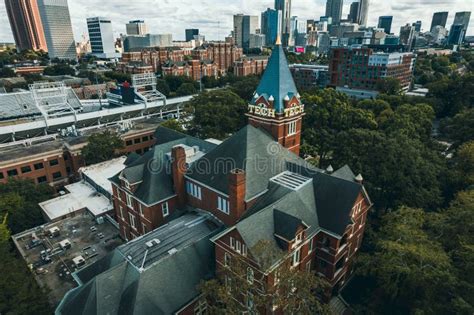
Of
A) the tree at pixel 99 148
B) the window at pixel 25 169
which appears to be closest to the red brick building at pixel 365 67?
the tree at pixel 99 148

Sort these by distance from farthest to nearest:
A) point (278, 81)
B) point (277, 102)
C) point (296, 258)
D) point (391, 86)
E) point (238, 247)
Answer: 1. point (391, 86)
2. point (278, 81)
3. point (277, 102)
4. point (296, 258)
5. point (238, 247)

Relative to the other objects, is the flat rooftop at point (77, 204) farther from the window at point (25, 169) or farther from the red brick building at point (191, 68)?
the red brick building at point (191, 68)

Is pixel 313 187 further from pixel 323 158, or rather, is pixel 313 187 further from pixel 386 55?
pixel 386 55

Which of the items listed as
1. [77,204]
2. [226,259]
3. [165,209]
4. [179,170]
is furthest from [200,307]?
[77,204]

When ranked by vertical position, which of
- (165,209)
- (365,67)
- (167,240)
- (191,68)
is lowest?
(165,209)

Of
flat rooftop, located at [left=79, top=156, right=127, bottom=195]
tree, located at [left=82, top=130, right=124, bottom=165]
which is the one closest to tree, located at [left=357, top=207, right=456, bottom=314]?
flat rooftop, located at [left=79, top=156, right=127, bottom=195]

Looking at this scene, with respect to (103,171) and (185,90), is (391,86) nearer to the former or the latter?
(185,90)

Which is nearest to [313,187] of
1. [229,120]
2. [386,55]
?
[229,120]

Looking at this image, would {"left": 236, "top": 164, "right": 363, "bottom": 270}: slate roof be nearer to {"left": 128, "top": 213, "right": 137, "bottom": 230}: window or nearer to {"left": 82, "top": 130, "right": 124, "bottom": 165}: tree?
{"left": 128, "top": 213, "right": 137, "bottom": 230}: window
